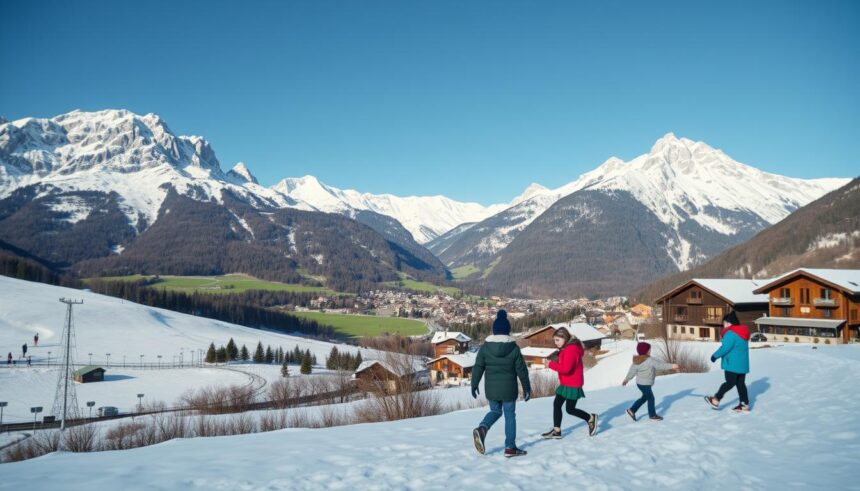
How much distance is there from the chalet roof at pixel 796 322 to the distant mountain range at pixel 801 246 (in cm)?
8866

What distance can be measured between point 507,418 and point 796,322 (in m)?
40.7

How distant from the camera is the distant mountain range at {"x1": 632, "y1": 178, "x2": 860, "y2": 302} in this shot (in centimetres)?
11752

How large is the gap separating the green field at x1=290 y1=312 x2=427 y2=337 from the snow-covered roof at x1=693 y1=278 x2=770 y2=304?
76459mm

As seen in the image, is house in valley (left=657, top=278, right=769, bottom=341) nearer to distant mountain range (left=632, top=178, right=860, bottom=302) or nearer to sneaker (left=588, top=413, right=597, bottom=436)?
sneaker (left=588, top=413, right=597, bottom=436)

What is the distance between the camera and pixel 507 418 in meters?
7.71

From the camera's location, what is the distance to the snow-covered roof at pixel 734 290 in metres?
44.2

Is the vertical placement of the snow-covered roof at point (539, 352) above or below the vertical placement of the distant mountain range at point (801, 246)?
below

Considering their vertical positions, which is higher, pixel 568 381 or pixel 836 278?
pixel 836 278

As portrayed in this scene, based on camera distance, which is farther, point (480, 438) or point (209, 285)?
point (209, 285)

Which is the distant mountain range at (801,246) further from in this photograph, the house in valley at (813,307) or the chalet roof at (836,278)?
the house in valley at (813,307)

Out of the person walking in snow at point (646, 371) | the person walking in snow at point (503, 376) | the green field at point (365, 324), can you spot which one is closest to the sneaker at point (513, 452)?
the person walking in snow at point (503, 376)

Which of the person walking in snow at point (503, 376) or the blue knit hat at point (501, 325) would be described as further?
the blue knit hat at point (501, 325)

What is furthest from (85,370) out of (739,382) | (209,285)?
(209,285)

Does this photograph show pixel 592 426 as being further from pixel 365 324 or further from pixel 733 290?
pixel 365 324
